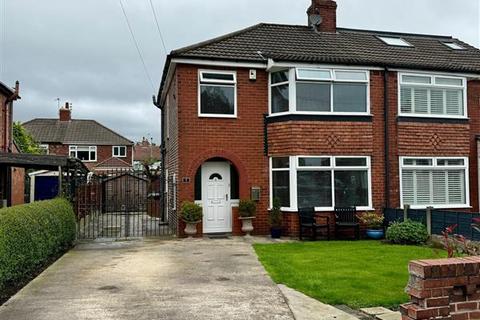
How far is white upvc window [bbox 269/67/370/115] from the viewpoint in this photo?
45.1 ft

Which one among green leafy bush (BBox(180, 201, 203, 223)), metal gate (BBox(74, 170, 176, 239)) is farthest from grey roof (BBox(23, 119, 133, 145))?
green leafy bush (BBox(180, 201, 203, 223))

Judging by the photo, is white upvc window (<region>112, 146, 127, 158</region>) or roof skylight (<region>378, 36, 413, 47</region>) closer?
roof skylight (<region>378, 36, 413, 47</region>)

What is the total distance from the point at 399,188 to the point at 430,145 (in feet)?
5.97

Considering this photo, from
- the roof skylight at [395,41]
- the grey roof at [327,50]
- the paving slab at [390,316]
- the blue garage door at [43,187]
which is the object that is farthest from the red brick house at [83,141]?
the paving slab at [390,316]

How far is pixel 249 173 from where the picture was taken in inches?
547

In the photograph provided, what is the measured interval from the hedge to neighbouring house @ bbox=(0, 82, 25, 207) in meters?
8.48

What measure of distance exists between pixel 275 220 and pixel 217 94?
4323mm

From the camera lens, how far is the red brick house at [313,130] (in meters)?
13.6

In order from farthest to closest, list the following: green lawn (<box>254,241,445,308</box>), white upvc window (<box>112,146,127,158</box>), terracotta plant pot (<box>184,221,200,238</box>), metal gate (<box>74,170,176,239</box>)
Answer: white upvc window (<box>112,146,127,158</box>) → metal gate (<box>74,170,176,239</box>) → terracotta plant pot (<box>184,221,200,238</box>) → green lawn (<box>254,241,445,308</box>)

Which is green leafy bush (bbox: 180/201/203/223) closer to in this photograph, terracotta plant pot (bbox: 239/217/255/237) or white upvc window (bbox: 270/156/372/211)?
terracotta plant pot (bbox: 239/217/255/237)

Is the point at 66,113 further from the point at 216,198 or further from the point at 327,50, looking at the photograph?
the point at 327,50

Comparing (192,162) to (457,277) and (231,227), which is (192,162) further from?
(457,277)

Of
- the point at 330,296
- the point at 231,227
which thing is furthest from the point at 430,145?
the point at 330,296

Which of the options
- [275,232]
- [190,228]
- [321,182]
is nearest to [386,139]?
[321,182]
